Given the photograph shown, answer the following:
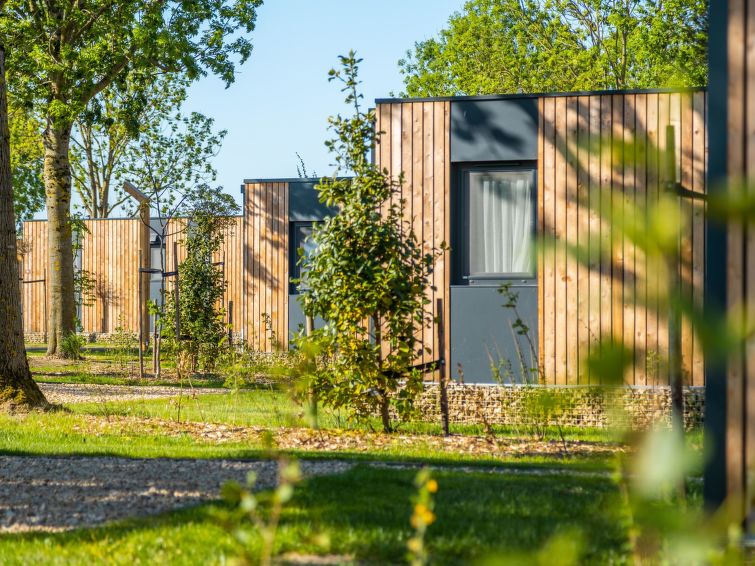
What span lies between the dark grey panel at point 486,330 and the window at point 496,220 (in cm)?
24

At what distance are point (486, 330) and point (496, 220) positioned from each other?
1.30 m

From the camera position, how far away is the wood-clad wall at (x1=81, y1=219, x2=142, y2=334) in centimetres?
2880

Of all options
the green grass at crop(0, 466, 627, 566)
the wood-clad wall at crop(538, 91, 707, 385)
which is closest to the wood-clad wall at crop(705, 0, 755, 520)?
the green grass at crop(0, 466, 627, 566)

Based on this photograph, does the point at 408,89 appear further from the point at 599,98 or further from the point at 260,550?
the point at 260,550

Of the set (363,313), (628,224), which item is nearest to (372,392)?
(363,313)

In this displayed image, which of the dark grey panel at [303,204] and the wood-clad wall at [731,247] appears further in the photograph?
the dark grey panel at [303,204]

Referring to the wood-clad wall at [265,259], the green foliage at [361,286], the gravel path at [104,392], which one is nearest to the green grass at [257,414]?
the green foliage at [361,286]

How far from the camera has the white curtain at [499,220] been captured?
450 inches

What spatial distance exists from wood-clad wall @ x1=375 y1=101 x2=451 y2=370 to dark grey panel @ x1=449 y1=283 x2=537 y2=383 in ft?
0.44

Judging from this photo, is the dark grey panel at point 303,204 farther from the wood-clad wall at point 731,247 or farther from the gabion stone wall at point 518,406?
the wood-clad wall at point 731,247

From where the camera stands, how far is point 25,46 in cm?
1917

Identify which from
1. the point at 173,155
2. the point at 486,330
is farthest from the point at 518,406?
the point at 173,155

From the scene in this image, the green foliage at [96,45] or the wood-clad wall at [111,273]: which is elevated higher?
the green foliage at [96,45]

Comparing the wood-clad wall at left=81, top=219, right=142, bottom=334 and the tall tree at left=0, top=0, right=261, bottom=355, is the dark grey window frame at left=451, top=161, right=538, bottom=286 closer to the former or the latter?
the tall tree at left=0, top=0, right=261, bottom=355
